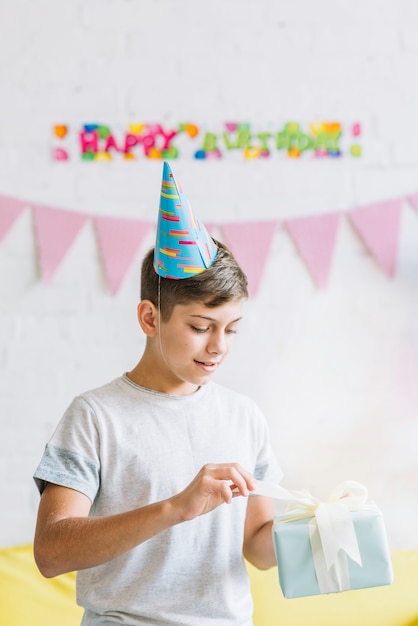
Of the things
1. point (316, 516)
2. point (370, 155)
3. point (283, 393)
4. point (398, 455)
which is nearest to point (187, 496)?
point (316, 516)

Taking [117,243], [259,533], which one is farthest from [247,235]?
[259,533]

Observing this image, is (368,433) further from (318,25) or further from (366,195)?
(318,25)

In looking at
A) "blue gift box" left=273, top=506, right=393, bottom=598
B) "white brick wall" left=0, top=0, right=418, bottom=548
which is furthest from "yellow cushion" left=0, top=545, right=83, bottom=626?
"blue gift box" left=273, top=506, right=393, bottom=598

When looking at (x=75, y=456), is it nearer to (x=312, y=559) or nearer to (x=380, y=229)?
(x=312, y=559)

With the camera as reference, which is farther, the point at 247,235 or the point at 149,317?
the point at 247,235

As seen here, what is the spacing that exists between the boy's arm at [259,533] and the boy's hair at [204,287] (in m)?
0.38

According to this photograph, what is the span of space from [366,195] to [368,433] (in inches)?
22.8

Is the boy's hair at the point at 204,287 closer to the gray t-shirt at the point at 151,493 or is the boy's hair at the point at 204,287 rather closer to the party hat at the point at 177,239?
the party hat at the point at 177,239

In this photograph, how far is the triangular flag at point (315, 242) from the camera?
6.55 ft

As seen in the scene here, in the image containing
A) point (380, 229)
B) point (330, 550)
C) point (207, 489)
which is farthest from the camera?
point (380, 229)

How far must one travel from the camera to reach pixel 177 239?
4.24ft

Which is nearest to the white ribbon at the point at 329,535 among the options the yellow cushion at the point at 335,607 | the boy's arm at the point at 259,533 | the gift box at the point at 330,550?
the gift box at the point at 330,550

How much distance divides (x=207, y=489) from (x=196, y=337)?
0.92 ft

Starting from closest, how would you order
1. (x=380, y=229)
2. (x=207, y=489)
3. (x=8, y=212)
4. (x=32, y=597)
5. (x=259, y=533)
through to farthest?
1. (x=207, y=489)
2. (x=259, y=533)
3. (x=32, y=597)
4. (x=8, y=212)
5. (x=380, y=229)
